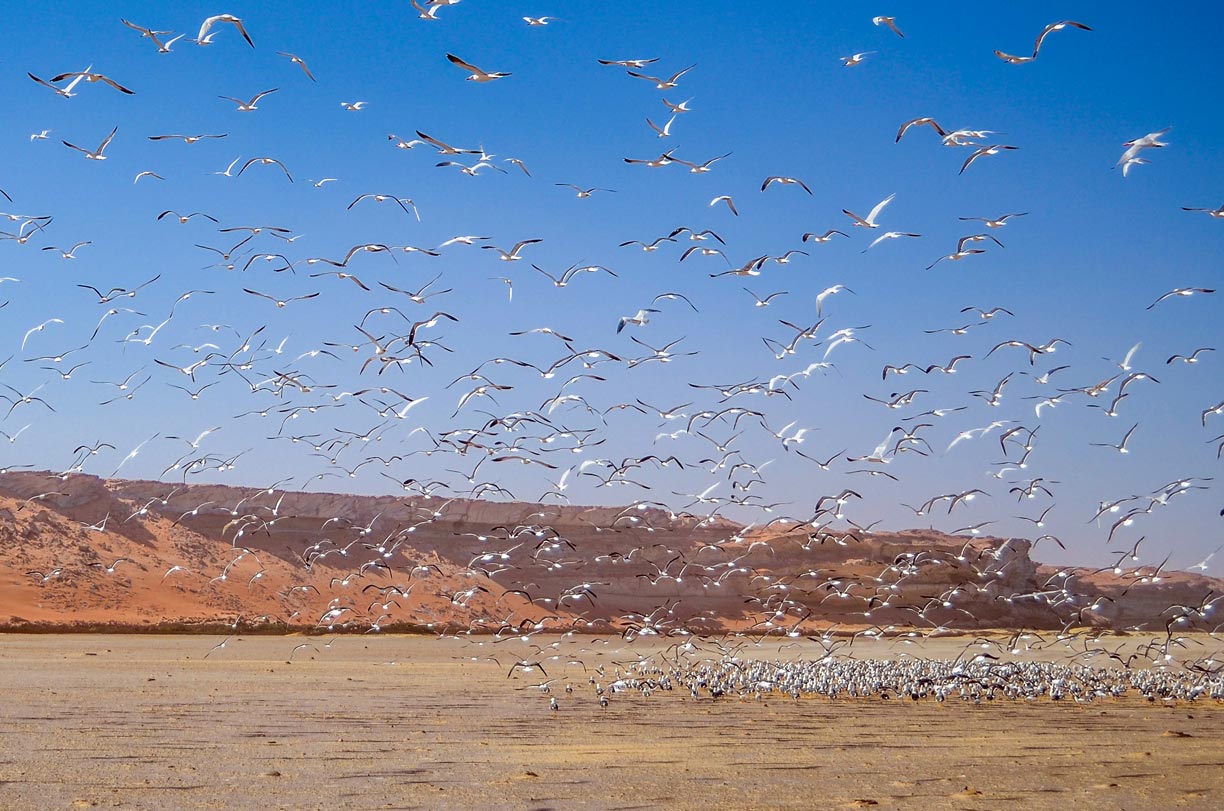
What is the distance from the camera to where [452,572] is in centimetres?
5744

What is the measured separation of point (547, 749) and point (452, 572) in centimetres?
4430

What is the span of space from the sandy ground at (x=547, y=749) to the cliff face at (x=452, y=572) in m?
22.0

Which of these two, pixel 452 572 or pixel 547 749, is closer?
pixel 547 749

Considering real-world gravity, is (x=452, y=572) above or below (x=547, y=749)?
below

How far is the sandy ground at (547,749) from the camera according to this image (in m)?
10.8

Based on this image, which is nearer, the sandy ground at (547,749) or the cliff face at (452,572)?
the sandy ground at (547,749)

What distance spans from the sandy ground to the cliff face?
21972 mm

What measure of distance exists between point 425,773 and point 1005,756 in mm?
7412

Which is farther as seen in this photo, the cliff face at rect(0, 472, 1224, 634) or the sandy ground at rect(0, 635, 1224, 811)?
the cliff face at rect(0, 472, 1224, 634)

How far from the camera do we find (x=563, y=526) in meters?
62.2

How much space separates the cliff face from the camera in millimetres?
45312

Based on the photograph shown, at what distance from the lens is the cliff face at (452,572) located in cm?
4531

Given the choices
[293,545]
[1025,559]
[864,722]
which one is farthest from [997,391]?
[293,545]

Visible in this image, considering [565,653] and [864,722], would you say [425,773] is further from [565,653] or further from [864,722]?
[565,653]
